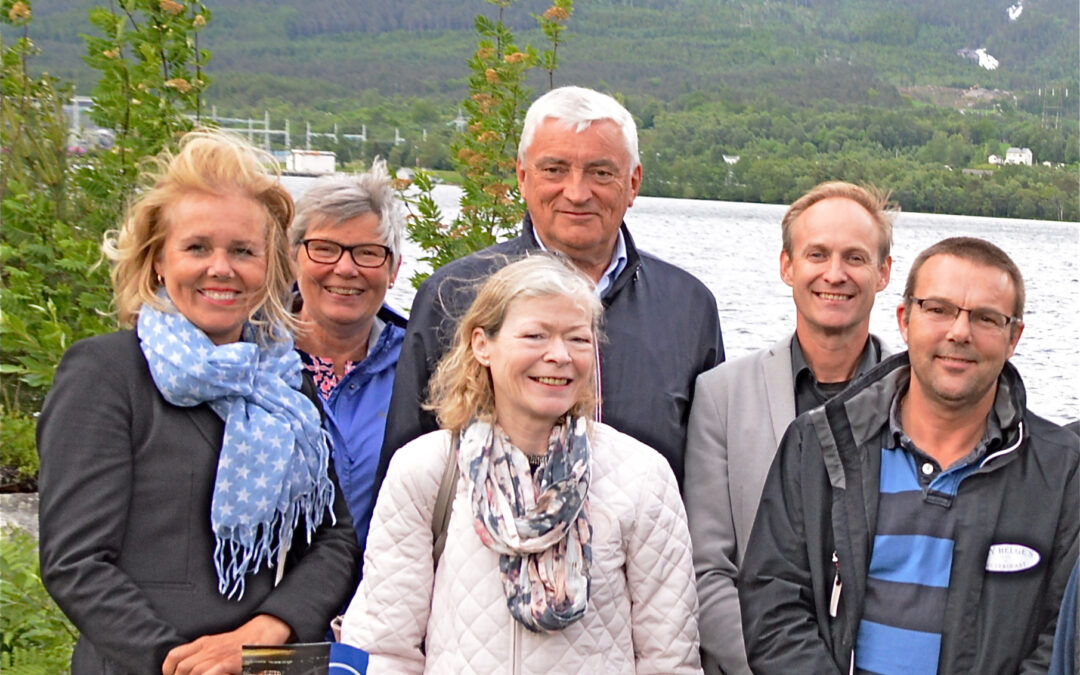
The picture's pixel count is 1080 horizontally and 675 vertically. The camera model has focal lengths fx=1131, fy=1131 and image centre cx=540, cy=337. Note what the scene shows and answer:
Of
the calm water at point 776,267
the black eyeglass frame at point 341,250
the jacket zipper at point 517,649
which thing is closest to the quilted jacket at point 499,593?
the jacket zipper at point 517,649

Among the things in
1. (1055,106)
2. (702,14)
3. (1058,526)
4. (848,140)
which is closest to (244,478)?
(1058,526)

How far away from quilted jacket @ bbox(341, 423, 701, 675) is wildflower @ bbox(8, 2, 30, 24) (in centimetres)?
313

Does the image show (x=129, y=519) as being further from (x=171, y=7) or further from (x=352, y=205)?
(x=171, y=7)

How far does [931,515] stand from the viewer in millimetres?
2785

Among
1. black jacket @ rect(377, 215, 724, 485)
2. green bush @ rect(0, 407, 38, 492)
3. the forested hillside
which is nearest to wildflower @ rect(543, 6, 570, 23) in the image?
the forested hillside

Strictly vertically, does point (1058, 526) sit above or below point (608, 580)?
above

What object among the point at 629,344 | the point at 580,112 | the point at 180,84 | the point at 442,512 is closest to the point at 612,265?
the point at 629,344

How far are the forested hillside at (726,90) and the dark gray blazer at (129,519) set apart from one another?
2.55m

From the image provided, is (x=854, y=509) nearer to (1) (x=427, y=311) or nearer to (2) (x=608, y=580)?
(2) (x=608, y=580)

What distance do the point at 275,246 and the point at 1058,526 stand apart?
6.90 feet

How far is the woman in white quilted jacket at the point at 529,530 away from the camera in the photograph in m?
2.67

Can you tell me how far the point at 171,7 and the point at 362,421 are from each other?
7.07 feet

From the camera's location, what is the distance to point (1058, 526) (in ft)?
9.06

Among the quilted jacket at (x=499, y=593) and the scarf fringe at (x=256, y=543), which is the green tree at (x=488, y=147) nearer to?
the scarf fringe at (x=256, y=543)
